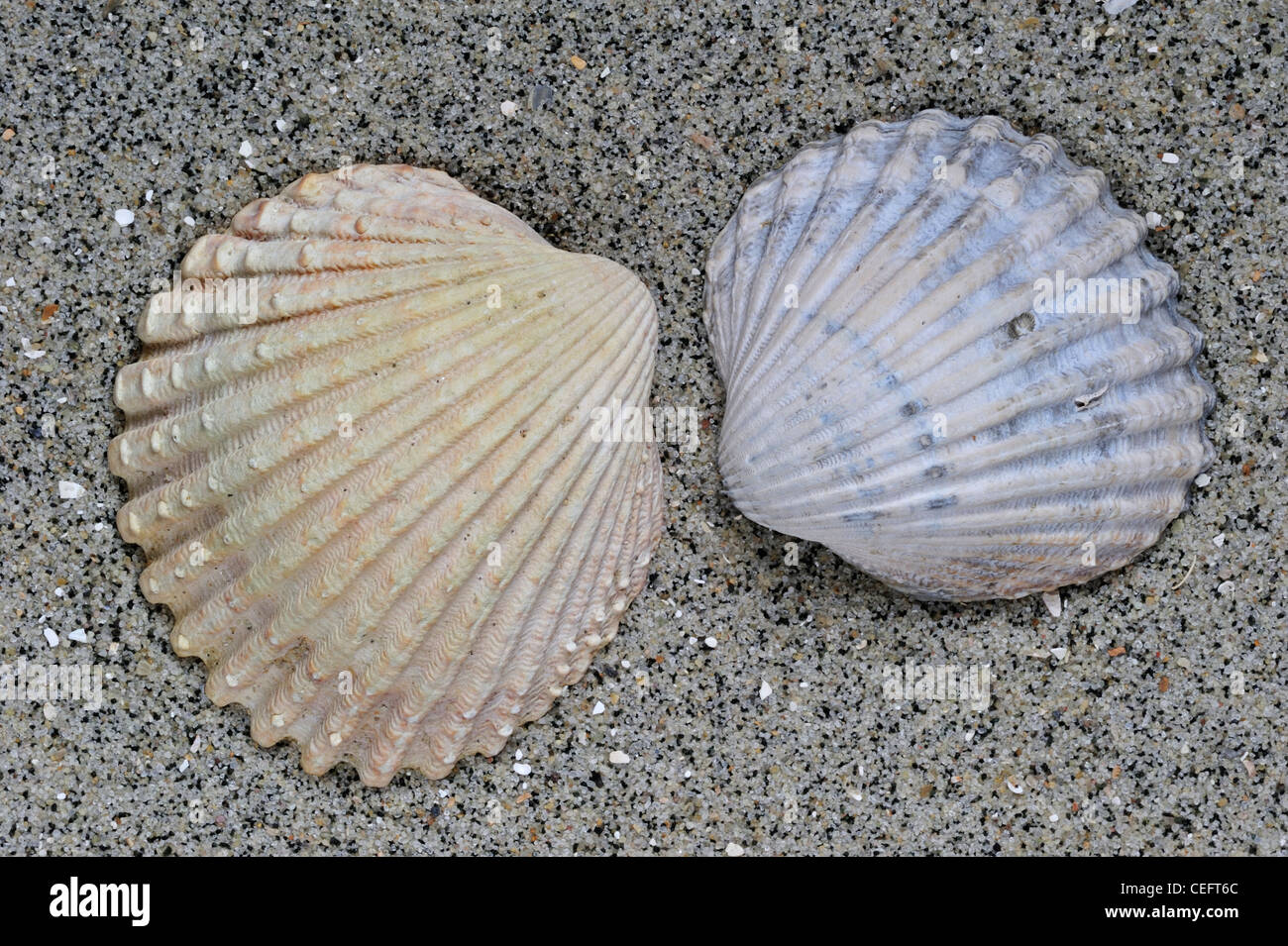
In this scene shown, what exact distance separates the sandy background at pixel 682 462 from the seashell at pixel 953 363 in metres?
0.08

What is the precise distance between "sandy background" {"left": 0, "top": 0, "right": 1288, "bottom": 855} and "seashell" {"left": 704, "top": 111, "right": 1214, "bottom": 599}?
0.25 feet

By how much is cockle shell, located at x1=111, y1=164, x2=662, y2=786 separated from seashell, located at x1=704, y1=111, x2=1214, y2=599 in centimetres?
17

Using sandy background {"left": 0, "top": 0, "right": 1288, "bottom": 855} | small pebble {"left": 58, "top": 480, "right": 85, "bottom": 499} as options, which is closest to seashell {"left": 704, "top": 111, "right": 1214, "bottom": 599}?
sandy background {"left": 0, "top": 0, "right": 1288, "bottom": 855}

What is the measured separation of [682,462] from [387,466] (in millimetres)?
379

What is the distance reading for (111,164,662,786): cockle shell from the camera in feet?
4.31

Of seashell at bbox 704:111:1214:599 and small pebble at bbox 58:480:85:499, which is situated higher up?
seashell at bbox 704:111:1214:599

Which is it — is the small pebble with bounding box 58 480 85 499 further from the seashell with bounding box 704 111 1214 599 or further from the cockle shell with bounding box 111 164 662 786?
the seashell with bounding box 704 111 1214 599

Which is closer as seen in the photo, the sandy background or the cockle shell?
the cockle shell

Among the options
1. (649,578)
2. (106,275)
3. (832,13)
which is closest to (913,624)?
(649,578)

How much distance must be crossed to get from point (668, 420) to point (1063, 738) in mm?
636

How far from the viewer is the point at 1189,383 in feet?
4.72

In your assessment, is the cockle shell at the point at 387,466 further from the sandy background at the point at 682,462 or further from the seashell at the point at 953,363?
the seashell at the point at 953,363

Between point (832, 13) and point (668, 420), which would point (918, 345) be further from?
point (832, 13)

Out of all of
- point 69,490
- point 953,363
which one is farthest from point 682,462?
point 69,490
